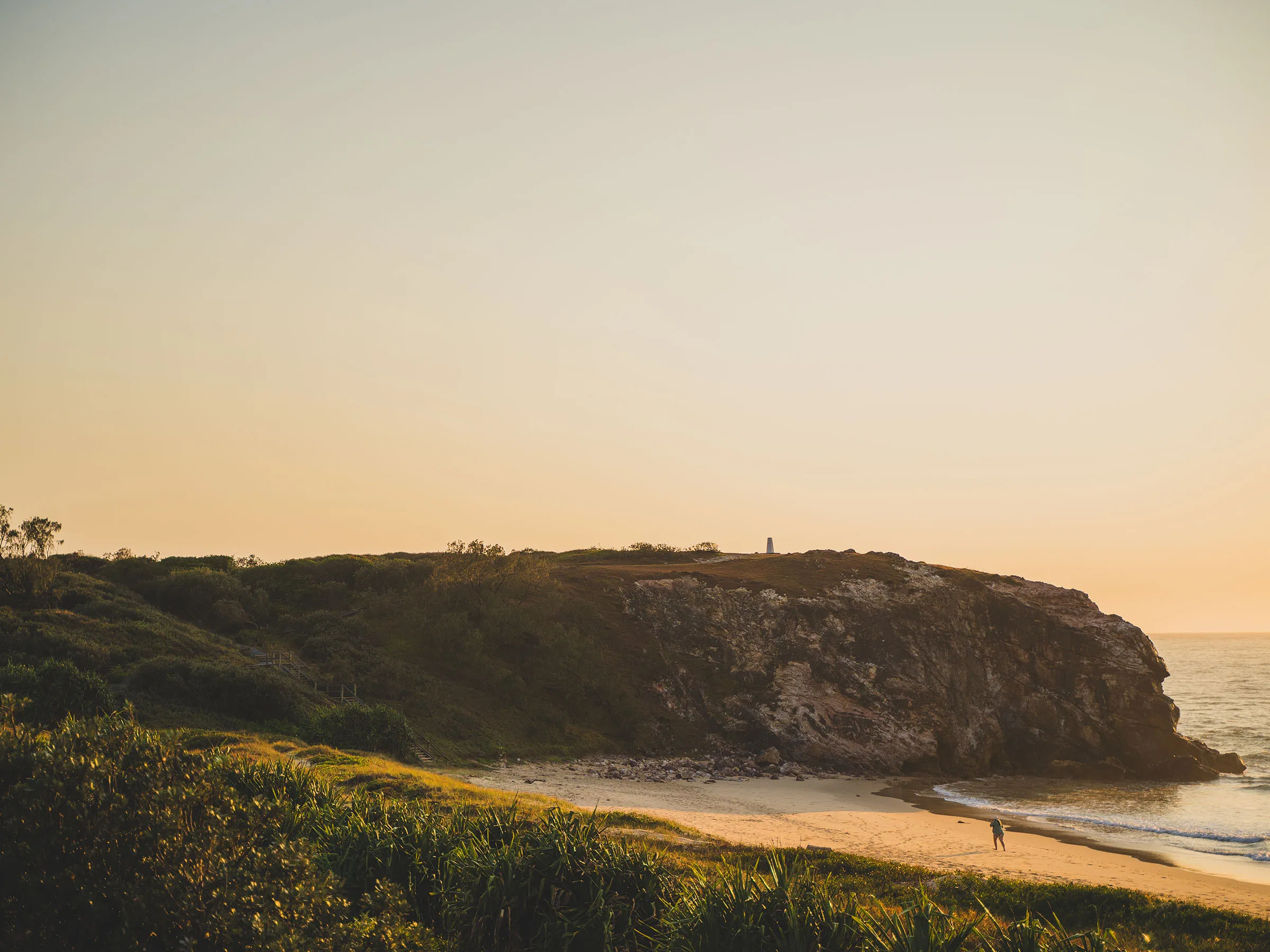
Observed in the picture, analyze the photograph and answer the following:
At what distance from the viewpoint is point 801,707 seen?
4703 cm

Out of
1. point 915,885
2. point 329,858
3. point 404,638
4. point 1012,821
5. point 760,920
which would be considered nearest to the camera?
point 760,920

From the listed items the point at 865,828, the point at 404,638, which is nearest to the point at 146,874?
the point at 865,828

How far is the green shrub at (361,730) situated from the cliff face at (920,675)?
18833 millimetres

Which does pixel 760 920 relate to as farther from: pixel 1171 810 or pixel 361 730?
pixel 1171 810

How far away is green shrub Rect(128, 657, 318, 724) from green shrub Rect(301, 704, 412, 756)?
138 cm

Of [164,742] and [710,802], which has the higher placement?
[164,742]

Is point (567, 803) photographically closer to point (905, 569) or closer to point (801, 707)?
point (801, 707)

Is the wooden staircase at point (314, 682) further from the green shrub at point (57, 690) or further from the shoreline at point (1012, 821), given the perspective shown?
the shoreline at point (1012, 821)

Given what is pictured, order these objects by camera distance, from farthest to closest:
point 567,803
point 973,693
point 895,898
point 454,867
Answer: point 973,693 → point 567,803 → point 895,898 → point 454,867

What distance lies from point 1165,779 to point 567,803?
4149 centimetres

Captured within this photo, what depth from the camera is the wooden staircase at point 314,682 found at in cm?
3462

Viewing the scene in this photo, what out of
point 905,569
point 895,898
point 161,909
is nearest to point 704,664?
point 905,569

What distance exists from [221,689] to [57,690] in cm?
725

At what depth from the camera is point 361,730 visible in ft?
103
